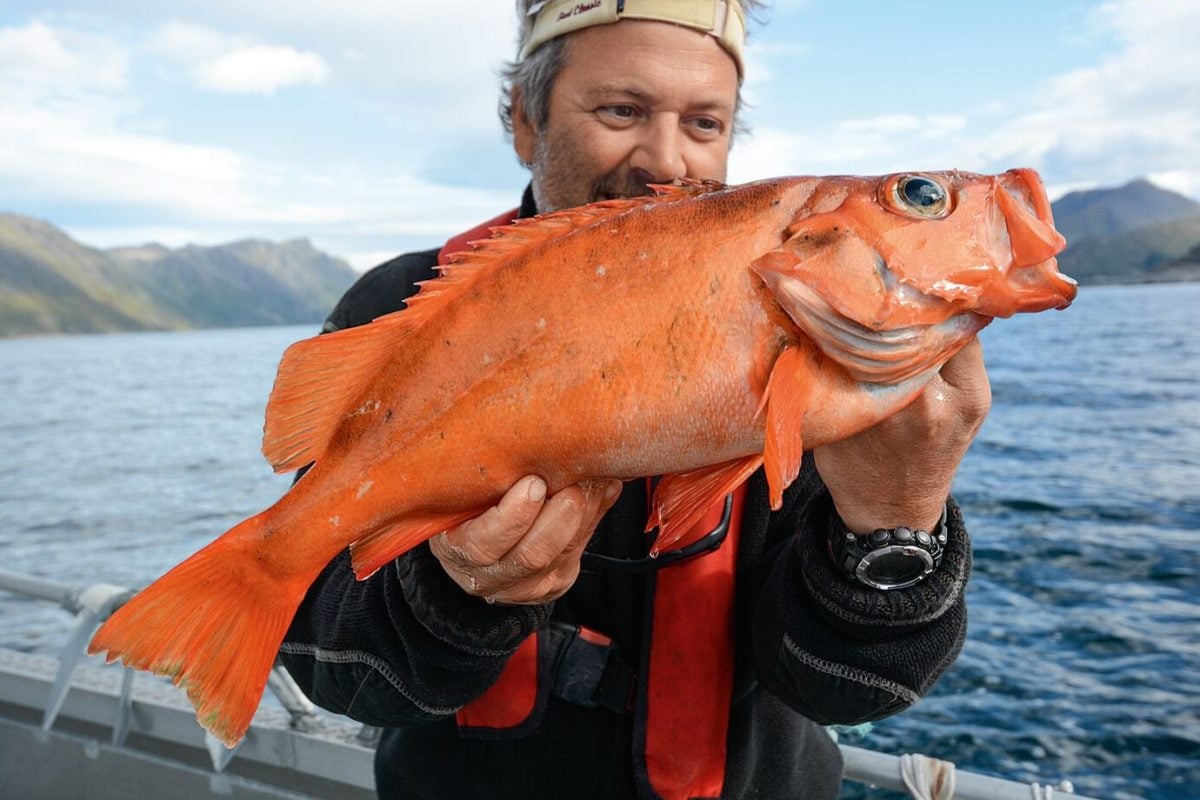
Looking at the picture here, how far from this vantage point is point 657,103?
322 cm

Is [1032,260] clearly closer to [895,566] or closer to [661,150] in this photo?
[895,566]

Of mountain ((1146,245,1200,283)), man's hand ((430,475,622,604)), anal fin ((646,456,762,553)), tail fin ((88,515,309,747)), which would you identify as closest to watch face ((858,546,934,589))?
anal fin ((646,456,762,553))

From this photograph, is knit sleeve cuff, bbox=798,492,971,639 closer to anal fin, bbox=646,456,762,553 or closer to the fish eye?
anal fin, bbox=646,456,762,553

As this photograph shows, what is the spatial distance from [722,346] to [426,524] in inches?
35.1

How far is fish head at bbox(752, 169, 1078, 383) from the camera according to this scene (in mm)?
1849

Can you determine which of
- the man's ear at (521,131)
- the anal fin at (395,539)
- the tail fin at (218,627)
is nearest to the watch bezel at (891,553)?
the anal fin at (395,539)

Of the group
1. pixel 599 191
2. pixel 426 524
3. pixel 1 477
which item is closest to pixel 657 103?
pixel 599 191

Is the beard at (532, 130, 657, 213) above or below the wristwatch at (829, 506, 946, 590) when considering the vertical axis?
above

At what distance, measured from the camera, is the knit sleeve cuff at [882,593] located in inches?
93.7

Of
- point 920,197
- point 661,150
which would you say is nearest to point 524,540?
point 920,197

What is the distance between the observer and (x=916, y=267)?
6.12 feet

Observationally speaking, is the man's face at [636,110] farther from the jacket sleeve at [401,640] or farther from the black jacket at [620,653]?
the jacket sleeve at [401,640]

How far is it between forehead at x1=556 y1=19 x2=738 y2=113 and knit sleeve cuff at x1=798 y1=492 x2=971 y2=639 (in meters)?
1.65

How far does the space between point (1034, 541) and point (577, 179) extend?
11.4 m
